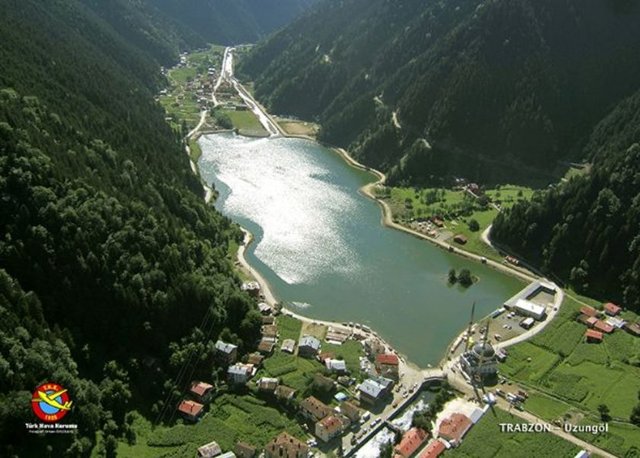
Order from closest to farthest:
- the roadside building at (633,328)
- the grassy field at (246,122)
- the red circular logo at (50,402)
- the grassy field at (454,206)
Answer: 1. the red circular logo at (50,402)
2. the roadside building at (633,328)
3. the grassy field at (454,206)
4. the grassy field at (246,122)

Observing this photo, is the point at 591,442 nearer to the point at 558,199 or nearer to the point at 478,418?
the point at 478,418

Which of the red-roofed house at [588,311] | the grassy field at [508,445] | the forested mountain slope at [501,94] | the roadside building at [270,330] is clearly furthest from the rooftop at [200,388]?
the forested mountain slope at [501,94]

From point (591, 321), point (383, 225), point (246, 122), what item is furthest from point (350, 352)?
point (246, 122)

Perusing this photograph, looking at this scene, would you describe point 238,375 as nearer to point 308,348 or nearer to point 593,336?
point 308,348

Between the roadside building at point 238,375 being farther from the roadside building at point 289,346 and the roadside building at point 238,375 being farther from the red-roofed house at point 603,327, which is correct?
the red-roofed house at point 603,327

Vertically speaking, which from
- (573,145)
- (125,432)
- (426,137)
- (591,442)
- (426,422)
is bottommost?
(125,432)

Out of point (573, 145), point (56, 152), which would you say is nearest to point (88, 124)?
point (56, 152)
